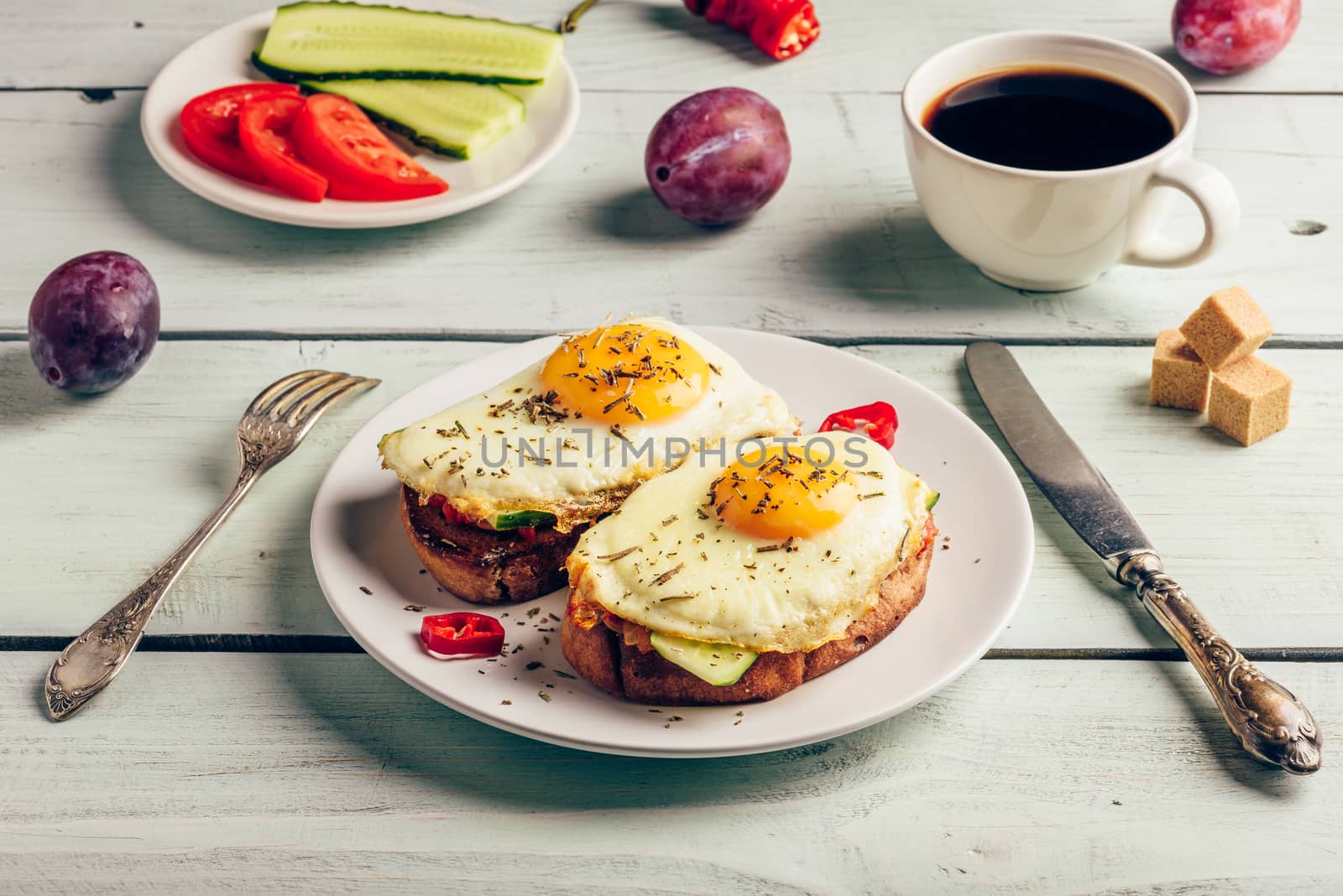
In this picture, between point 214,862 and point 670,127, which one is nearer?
point 214,862

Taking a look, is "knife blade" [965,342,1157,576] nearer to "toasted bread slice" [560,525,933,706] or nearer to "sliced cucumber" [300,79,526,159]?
"toasted bread slice" [560,525,933,706]

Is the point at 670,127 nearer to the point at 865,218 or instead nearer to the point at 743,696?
the point at 865,218

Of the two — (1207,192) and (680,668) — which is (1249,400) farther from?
(680,668)

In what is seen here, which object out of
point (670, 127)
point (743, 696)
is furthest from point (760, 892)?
point (670, 127)

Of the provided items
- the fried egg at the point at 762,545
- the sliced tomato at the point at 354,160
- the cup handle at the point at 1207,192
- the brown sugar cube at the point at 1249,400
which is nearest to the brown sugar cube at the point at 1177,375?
the brown sugar cube at the point at 1249,400

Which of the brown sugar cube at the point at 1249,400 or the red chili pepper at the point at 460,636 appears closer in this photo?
the red chili pepper at the point at 460,636

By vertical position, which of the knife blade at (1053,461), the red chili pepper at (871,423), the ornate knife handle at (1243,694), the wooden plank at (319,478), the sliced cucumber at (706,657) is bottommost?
the wooden plank at (319,478)

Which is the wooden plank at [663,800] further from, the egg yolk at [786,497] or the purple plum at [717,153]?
the purple plum at [717,153]
